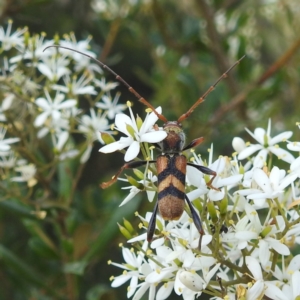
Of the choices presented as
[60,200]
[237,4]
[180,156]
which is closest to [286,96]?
[237,4]

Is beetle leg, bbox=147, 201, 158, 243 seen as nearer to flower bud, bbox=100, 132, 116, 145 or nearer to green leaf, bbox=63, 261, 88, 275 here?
flower bud, bbox=100, 132, 116, 145

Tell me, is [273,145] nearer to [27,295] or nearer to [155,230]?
[155,230]

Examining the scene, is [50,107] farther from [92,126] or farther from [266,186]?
[266,186]

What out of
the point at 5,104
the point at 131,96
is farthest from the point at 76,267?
the point at 131,96

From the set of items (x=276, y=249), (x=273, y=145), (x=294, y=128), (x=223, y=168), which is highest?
(x=294, y=128)

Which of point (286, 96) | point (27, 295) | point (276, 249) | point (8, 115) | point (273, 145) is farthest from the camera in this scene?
point (286, 96)

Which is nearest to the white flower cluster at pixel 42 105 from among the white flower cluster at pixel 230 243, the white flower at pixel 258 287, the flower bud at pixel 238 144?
the flower bud at pixel 238 144

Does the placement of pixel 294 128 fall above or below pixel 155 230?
above
